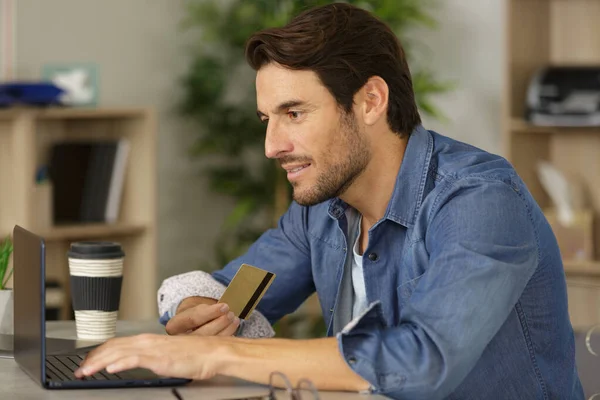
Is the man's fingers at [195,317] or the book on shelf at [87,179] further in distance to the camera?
the book on shelf at [87,179]

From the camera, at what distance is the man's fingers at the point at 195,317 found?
1.72 meters

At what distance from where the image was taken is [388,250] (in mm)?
1767

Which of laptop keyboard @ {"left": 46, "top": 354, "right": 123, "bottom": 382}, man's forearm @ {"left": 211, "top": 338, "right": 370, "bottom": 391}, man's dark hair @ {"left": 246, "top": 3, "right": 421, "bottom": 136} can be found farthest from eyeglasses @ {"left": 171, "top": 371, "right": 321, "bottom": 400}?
man's dark hair @ {"left": 246, "top": 3, "right": 421, "bottom": 136}

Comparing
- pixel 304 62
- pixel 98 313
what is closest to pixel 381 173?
pixel 304 62

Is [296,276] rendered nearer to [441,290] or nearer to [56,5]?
[441,290]

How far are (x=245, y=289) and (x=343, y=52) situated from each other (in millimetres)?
451

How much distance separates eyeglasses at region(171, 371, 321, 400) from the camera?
1322mm

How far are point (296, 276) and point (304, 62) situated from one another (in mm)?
486

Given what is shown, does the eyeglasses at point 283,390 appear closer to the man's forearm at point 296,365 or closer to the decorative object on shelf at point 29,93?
the man's forearm at point 296,365

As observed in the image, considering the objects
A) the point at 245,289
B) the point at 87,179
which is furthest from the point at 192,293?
the point at 87,179

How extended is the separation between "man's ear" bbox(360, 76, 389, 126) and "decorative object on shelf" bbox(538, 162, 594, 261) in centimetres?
207

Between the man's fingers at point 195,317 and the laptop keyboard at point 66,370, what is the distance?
202mm

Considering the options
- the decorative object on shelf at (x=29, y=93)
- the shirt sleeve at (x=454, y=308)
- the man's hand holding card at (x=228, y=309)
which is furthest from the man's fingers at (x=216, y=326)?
the decorative object on shelf at (x=29, y=93)

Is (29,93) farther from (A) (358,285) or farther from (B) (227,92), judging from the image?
(A) (358,285)
